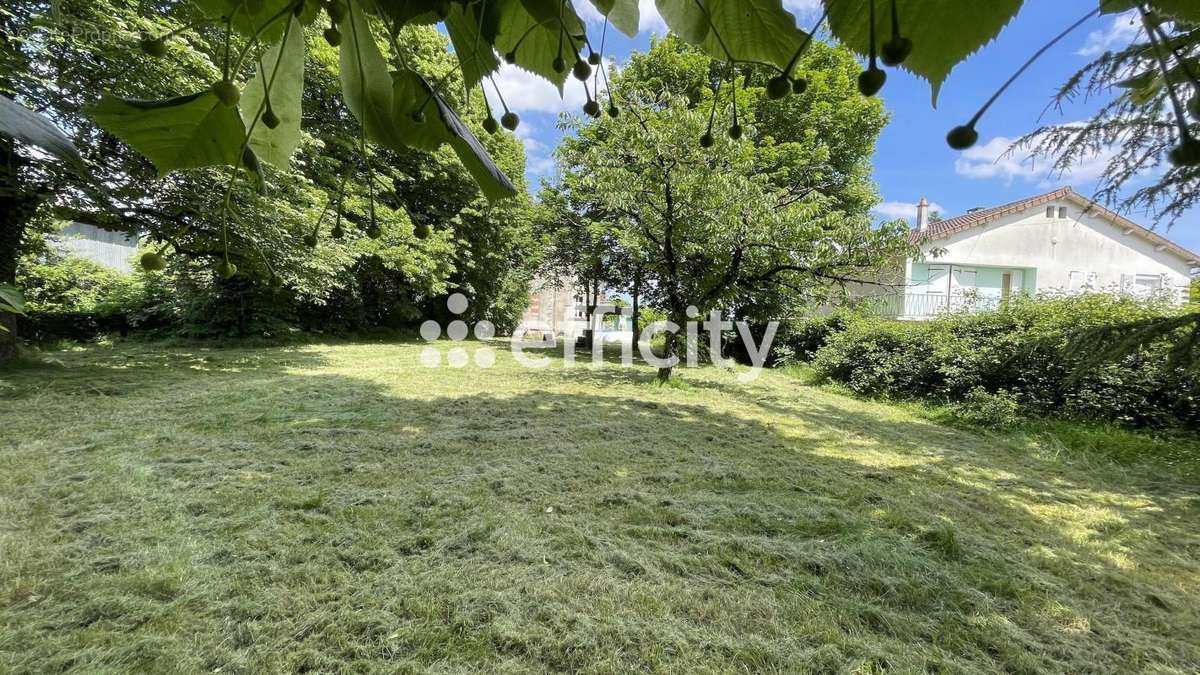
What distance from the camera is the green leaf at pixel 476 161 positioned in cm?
55

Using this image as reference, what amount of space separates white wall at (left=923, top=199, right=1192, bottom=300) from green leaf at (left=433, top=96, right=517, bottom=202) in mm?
14374

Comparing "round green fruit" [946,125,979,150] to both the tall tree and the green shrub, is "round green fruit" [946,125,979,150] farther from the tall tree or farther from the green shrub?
the green shrub

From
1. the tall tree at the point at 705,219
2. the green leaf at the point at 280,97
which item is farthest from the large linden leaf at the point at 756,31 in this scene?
the tall tree at the point at 705,219

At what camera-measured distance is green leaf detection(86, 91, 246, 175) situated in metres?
0.43

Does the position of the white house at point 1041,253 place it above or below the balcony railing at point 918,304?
above

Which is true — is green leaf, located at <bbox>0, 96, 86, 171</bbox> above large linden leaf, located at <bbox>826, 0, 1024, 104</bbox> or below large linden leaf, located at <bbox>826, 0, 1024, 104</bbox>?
below

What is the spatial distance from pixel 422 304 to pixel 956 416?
14.1 meters

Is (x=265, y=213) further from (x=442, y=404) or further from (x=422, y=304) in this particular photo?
(x=422, y=304)

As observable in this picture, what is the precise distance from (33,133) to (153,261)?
0.42 ft

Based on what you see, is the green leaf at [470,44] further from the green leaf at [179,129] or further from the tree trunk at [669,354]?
the tree trunk at [669,354]

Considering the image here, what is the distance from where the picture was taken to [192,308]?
32.3 ft

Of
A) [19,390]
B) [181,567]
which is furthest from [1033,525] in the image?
[19,390]

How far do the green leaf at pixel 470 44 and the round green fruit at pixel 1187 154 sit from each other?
0.56 m

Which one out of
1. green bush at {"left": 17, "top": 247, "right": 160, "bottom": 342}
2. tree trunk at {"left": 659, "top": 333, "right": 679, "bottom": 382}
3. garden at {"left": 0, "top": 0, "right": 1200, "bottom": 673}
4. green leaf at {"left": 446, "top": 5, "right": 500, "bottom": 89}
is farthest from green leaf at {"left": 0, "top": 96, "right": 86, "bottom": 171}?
green bush at {"left": 17, "top": 247, "right": 160, "bottom": 342}
